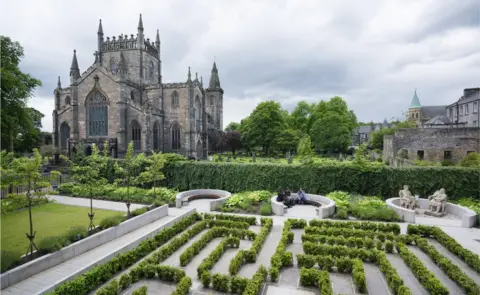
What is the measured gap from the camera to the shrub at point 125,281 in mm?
8466

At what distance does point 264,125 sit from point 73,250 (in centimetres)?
4782

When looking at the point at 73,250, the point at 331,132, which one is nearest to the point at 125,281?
the point at 73,250

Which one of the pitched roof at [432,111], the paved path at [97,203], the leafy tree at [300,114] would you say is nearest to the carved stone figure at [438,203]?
the paved path at [97,203]

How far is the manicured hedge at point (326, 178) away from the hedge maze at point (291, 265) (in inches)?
301

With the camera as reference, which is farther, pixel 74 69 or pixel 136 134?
pixel 74 69

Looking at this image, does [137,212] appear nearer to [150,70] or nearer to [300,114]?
[150,70]

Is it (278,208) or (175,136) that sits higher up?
(175,136)

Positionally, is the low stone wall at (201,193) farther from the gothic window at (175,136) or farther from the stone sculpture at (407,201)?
the gothic window at (175,136)

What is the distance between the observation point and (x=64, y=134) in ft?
142

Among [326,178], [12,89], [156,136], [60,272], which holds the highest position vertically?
[12,89]

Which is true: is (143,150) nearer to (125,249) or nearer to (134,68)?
(134,68)

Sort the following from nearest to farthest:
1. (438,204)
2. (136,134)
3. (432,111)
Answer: (438,204) < (136,134) < (432,111)

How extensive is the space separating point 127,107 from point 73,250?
33.2 meters

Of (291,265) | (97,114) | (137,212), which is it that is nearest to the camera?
(291,265)
